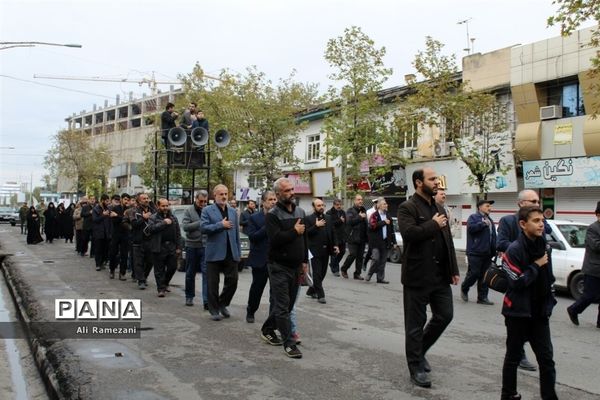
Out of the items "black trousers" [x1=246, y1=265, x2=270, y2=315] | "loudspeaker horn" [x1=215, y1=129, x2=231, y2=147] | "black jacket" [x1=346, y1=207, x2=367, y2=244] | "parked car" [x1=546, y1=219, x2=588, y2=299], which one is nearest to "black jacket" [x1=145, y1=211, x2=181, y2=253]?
"black trousers" [x1=246, y1=265, x2=270, y2=315]

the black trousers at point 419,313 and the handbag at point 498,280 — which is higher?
the handbag at point 498,280

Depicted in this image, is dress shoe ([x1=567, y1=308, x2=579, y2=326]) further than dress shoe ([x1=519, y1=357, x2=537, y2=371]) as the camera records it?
Yes

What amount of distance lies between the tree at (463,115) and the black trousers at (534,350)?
53.5ft

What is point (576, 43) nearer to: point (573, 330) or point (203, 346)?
point (573, 330)

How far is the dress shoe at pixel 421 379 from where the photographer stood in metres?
5.20

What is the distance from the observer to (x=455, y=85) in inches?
889

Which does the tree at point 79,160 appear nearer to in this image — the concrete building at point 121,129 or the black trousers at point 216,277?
the concrete building at point 121,129

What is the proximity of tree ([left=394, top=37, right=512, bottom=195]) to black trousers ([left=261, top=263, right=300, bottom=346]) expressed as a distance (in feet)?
49.4

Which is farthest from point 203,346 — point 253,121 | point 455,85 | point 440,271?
point 253,121

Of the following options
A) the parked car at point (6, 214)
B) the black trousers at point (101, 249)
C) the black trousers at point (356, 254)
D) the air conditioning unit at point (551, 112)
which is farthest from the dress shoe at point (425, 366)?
the parked car at point (6, 214)

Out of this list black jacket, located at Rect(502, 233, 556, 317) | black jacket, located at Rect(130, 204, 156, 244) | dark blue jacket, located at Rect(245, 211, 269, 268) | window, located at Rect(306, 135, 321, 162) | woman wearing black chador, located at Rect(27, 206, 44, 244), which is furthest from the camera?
window, located at Rect(306, 135, 321, 162)

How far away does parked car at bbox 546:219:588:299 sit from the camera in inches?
458

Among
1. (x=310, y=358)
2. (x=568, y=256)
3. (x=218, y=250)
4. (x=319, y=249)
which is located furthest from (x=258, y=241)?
(x=568, y=256)

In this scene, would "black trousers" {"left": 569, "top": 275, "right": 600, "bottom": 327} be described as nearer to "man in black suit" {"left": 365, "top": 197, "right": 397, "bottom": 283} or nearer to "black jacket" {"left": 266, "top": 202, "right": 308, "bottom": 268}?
"black jacket" {"left": 266, "top": 202, "right": 308, "bottom": 268}
